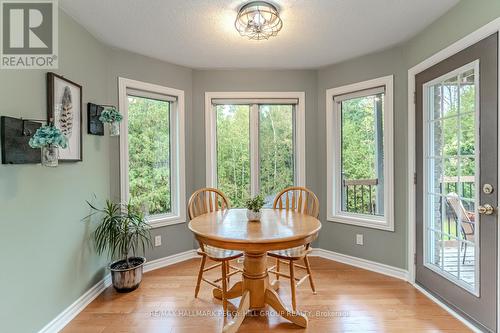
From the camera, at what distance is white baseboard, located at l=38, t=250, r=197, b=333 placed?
72.9 inches

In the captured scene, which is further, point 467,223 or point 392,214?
point 392,214

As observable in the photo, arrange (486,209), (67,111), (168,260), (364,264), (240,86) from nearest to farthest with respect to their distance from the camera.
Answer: (486,209) → (67,111) → (364,264) → (168,260) → (240,86)

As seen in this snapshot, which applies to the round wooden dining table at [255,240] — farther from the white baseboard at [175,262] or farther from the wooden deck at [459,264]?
the wooden deck at [459,264]

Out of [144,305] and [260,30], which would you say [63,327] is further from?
[260,30]

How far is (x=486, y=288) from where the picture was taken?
173 cm

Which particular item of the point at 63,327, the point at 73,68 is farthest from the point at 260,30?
the point at 63,327

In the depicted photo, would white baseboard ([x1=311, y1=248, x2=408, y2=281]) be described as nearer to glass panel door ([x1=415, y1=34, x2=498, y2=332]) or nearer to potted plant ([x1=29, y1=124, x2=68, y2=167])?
glass panel door ([x1=415, y1=34, x2=498, y2=332])

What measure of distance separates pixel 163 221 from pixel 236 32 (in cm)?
215

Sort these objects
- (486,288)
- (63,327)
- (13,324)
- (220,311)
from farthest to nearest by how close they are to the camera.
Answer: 1. (220,311)
2. (63,327)
3. (486,288)
4. (13,324)

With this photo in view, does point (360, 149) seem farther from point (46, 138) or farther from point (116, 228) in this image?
point (46, 138)

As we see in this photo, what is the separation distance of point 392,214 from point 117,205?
284 cm

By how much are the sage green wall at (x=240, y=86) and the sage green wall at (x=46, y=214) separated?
1104 millimetres

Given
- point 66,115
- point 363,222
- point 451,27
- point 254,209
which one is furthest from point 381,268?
point 66,115

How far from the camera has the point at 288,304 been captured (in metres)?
2.15
